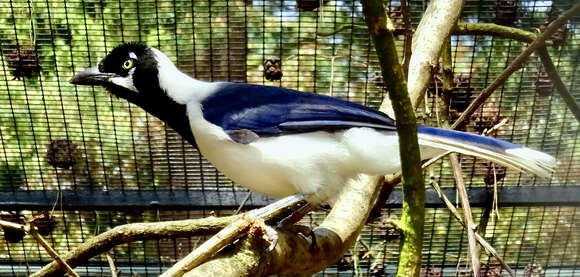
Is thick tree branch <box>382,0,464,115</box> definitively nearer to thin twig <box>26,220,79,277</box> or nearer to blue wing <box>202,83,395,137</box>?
blue wing <box>202,83,395,137</box>

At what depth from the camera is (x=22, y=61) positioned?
2.34m

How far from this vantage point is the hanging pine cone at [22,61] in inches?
91.7

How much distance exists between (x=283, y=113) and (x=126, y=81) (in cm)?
38

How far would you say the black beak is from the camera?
1670 millimetres

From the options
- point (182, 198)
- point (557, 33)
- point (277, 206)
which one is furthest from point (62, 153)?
point (557, 33)

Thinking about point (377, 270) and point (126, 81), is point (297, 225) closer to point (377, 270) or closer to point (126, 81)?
point (126, 81)

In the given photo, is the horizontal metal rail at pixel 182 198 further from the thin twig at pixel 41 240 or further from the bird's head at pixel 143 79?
the thin twig at pixel 41 240

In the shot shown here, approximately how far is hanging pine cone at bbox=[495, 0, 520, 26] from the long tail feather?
1.09 m

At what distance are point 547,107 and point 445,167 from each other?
407mm

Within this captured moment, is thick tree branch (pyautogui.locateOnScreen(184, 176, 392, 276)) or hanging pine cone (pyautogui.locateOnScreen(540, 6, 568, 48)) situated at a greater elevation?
hanging pine cone (pyautogui.locateOnScreen(540, 6, 568, 48))

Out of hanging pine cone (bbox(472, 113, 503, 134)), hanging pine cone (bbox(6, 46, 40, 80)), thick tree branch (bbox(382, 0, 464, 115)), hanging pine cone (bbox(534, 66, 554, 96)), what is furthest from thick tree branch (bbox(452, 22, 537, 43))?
hanging pine cone (bbox(6, 46, 40, 80))

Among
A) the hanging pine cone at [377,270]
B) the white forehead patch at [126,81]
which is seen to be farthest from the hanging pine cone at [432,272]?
the white forehead patch at [126,81]

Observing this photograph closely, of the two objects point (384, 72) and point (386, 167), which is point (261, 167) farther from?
point (384, 72)

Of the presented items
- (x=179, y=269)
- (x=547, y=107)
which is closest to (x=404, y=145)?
(x=179, y=269)
